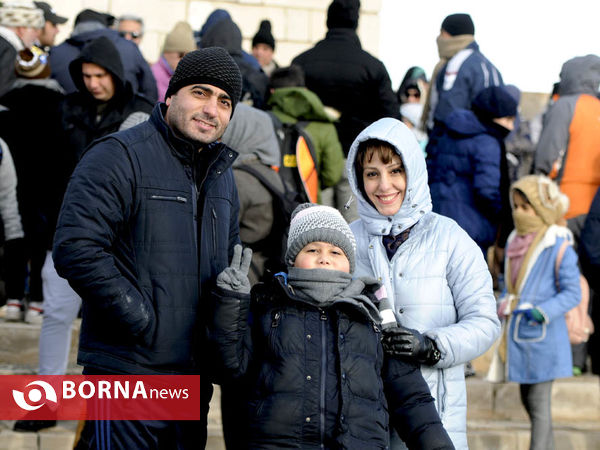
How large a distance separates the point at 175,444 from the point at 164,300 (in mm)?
527

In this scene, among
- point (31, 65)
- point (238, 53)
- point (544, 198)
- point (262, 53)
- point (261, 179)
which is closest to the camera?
point (261, 179)

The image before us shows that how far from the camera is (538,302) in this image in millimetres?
6047

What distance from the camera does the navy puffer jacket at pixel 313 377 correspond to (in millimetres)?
3127

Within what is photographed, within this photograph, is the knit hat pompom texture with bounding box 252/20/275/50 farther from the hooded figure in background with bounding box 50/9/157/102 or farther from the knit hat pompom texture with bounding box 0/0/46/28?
the knit hat pompom texture with bounding box 0/0/46/28

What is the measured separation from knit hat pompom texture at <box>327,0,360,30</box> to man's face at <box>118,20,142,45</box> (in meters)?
2.36

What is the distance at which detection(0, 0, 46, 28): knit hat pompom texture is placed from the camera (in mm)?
7031

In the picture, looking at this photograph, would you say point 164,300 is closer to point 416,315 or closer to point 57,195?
point 416,315

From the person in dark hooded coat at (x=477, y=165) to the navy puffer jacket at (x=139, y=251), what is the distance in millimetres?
3319

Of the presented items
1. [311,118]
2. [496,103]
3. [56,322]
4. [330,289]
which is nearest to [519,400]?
[496,103]

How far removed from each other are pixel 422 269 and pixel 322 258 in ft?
1.28

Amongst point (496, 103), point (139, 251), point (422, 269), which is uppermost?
point (496, 103)

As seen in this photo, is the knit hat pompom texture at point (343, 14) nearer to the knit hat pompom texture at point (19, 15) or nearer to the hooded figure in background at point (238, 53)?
the hooded figure in background at point (238, 53)

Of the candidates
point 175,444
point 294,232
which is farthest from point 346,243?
point 175,444

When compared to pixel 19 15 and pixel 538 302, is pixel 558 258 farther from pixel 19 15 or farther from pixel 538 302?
pixel 19 15
